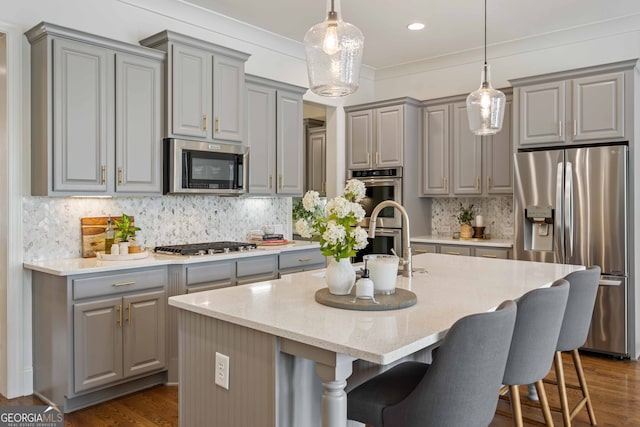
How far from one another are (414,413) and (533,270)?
1.77 m

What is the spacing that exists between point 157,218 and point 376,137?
2.67 m

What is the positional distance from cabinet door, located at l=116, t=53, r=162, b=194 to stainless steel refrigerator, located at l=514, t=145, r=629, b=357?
3.11m

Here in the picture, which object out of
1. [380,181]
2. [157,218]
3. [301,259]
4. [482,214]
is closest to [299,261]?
[301,259]

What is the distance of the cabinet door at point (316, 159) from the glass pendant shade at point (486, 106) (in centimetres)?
383

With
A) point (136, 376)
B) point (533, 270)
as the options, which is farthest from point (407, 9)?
point (136, 376)

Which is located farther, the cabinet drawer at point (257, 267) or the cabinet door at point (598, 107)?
the cabinet door at point (598, 107)

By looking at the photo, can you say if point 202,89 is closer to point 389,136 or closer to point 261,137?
point 261,137

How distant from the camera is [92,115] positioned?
3.29m

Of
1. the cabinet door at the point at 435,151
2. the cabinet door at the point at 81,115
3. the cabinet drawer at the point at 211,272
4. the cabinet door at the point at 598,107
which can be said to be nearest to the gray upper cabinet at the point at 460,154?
the cabinet door at the point at 435,151

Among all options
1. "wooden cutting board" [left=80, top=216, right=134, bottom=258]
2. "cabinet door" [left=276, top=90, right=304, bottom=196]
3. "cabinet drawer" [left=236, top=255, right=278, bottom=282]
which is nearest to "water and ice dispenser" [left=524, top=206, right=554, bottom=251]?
"cabinet door" [left=276, top=90, right=304, bottom=196]

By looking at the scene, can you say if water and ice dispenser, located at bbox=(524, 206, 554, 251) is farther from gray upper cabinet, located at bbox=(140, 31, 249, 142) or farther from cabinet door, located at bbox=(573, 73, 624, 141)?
gray upper cabinet, located at bbox=(140, 31, 249, 142)

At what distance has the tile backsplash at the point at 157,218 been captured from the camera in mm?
3352

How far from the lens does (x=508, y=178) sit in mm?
4902

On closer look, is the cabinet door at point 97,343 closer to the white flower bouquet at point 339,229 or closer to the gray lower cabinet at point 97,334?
the gray lower cabinet at point 97,334
